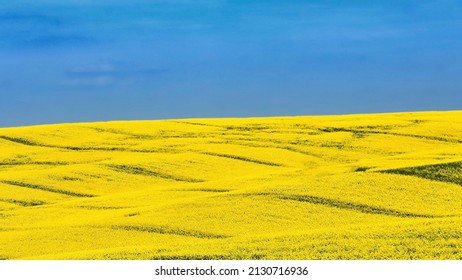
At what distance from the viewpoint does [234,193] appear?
27.6 metres

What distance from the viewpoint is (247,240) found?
758 inches

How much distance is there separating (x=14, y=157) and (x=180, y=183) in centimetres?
1286

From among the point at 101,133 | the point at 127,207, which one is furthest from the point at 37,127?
the point at 127,207

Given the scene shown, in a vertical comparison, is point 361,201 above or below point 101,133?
below

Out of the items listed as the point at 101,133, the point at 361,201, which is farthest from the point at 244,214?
the point at 101,133

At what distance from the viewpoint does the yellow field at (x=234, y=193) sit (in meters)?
18.6

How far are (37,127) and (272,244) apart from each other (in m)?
40.1

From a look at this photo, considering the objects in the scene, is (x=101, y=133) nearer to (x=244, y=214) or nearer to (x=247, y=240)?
(x=244, y=214)

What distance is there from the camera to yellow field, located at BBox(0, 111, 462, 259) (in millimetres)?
18641

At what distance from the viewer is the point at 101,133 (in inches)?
2109

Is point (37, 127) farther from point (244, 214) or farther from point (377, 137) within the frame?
point (244, 214)
